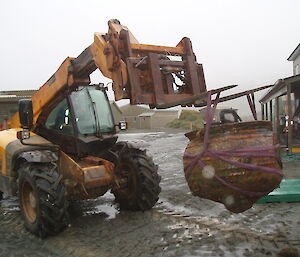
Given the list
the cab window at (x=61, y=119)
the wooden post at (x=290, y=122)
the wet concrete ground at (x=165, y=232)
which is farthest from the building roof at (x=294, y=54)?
the cab window at (x=61, y=119)

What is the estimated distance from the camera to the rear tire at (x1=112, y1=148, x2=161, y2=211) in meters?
5.58

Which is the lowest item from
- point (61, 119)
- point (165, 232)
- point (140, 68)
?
point (165, 232)

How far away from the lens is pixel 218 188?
302 centimetres

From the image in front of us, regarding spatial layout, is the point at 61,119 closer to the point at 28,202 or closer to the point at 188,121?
the point at 28,202

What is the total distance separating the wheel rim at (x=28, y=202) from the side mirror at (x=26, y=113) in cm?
90

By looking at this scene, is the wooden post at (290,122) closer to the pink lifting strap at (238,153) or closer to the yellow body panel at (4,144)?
the yellow body panel at (4,144)

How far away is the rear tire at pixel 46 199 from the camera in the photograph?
454 cm

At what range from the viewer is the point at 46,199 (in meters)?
4.53

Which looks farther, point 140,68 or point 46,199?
point 46,199

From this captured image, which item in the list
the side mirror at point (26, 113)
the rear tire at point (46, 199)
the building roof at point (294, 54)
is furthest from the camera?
the building roof at point (294, 54)

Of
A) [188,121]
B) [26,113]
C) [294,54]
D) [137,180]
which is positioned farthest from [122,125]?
[188,121]

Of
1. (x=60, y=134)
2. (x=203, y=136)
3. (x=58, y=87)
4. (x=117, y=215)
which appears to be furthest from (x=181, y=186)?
(x=203, y=136)

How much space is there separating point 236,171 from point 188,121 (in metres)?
43.1

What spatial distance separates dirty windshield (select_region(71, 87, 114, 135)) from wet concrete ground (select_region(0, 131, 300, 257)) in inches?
32.0
